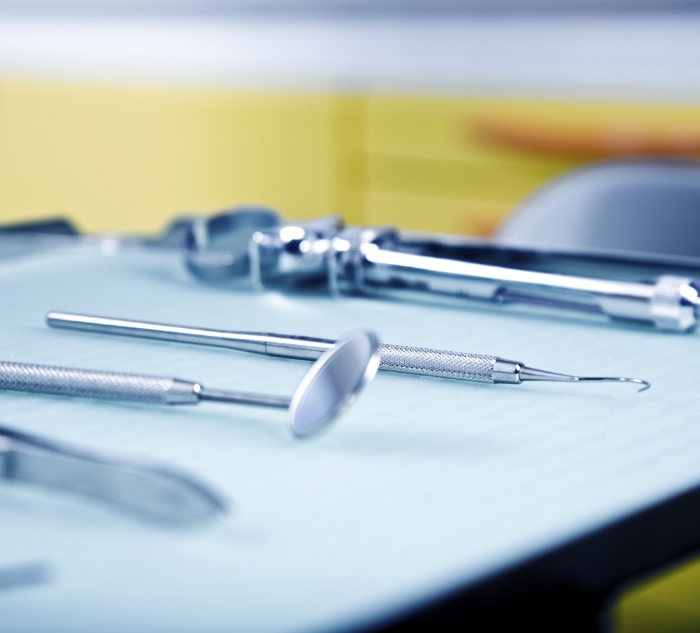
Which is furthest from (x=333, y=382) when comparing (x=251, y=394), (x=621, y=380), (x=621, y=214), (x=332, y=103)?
(x=332, y=103)

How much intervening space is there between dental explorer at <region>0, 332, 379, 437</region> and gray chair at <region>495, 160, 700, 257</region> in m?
0.56

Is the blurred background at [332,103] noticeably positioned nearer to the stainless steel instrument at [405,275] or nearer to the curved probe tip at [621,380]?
the stainless steel instrument at [405,275]

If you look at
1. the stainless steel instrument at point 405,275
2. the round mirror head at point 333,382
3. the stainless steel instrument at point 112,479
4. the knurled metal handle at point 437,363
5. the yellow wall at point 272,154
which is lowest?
the stainless steel instrument at point 112,479

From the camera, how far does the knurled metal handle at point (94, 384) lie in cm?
46

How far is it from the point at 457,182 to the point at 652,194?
96cm

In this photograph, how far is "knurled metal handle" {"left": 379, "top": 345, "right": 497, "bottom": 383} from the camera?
0.51 metres

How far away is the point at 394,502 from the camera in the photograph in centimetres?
37

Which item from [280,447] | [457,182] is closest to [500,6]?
[457,182]

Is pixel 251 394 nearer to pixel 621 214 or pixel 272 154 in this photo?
pixel 621 214

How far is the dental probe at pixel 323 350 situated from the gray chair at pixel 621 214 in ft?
1.51

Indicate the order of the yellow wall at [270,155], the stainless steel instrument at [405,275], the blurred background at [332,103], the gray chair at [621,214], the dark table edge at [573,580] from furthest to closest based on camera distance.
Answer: the yellow wall at [270,155] < the blurred background at [332,103] < the gray chair at [621,214] < the stainless steel instrument at [405,275] < the dark table edge at [573,580]

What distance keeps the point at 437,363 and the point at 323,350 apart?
6 cm

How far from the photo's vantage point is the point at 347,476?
0.40m

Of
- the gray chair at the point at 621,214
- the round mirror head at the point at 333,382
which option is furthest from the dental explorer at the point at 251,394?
the gray chair at the point at 621,214
